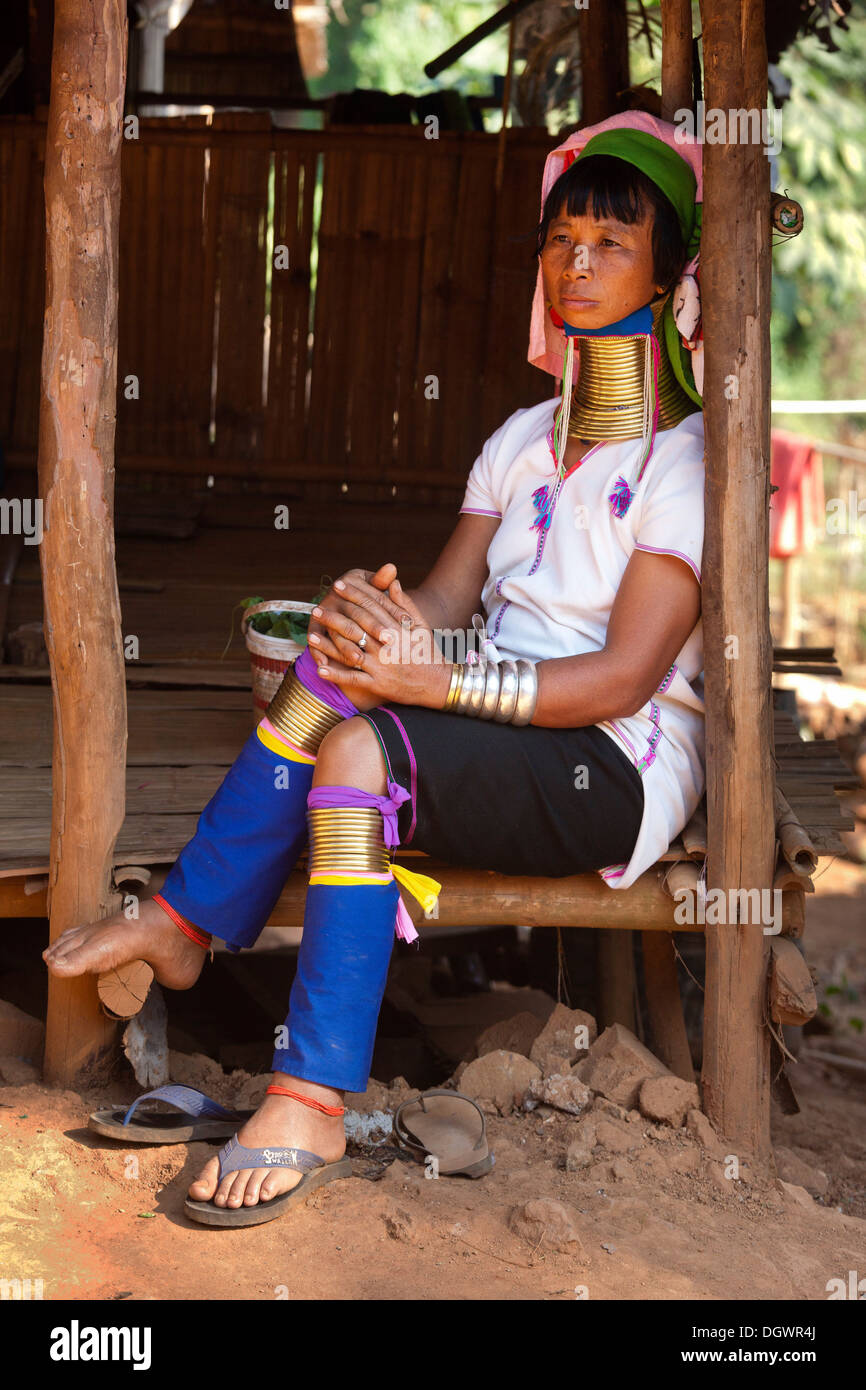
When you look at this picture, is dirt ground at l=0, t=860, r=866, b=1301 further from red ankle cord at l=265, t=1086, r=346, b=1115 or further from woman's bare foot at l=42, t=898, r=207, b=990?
woman's bare foot at l=42, t=898, r=207, b=990

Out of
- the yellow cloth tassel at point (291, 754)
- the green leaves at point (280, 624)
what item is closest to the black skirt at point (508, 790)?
the yellow cloth tassel at point (291, 754)

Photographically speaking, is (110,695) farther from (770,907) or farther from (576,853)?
(770,907)

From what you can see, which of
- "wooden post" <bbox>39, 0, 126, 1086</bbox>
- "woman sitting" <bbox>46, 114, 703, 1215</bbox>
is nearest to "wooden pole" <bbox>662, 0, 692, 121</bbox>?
"woman sitting" <bbox>46, 114, 703, 1215</bbox>

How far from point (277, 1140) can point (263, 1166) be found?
56 mm

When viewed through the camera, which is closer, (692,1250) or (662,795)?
(692,1250)

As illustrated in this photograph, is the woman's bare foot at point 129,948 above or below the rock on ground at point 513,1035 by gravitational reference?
above

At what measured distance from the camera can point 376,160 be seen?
19.0 ft

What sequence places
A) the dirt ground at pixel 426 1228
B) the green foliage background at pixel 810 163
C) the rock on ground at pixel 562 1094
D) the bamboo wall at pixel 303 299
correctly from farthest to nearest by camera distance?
the green foliage background at pixel 810 163 → the bamboo wall at pixel 303 299 → the rock on ground at pixel 562 1094 → the dirt ground at pixel 426 1228

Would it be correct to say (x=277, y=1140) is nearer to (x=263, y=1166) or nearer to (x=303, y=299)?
(x=263, y=1166)

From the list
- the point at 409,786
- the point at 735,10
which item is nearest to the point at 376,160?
the point at 735,10

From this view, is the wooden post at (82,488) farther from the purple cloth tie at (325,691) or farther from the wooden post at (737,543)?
the wooden post at (737,543)

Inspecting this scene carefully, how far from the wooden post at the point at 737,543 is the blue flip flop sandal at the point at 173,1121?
3.74ft

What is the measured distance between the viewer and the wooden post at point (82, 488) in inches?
112

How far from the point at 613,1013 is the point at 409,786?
191 cm
